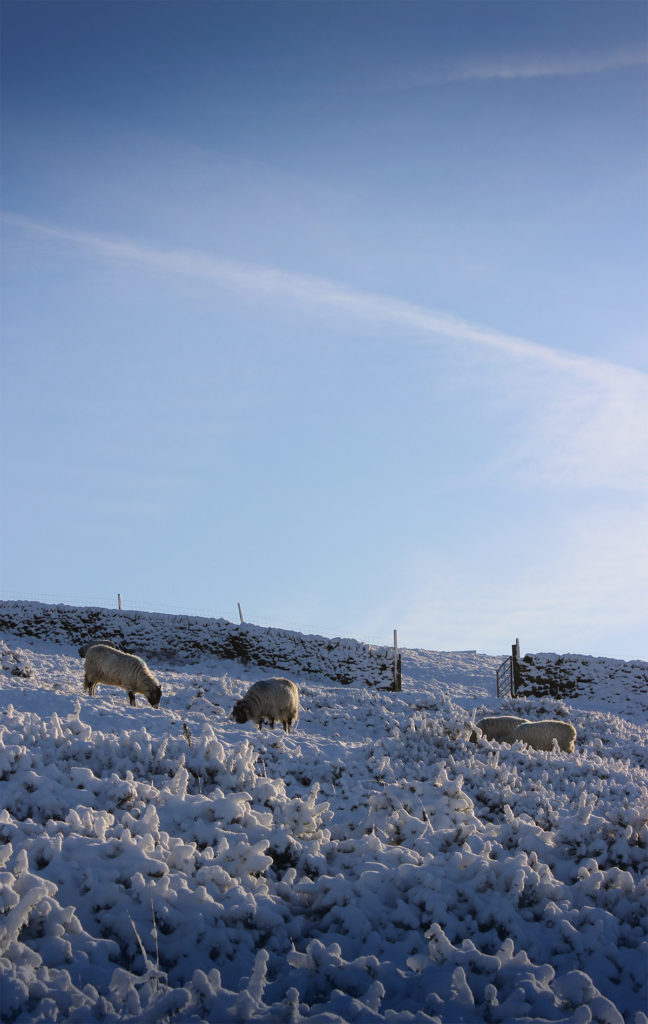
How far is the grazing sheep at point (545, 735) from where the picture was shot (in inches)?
649

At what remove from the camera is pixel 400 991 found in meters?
4.89

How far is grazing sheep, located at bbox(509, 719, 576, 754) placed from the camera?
16484mm

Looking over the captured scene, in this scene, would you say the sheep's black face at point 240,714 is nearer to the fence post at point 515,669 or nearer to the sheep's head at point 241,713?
the sheep's head at point 241,713

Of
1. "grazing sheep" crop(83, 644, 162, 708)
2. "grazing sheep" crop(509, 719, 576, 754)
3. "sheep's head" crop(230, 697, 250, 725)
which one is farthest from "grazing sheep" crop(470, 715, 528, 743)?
"grazing sheep" crop(83, 644, 162, 708)

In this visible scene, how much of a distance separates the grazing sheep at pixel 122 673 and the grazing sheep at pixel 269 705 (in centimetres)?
261

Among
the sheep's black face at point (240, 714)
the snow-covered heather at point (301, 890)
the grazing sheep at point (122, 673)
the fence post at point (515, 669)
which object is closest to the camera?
the snow-covered heather at point (301, 890)

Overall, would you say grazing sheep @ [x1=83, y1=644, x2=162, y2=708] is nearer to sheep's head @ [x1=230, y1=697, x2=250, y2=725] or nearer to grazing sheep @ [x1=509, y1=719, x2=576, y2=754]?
sheep's head @ [x1=230, y1=697, x2=250, y2=725]

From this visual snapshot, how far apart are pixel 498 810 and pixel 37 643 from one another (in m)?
28.4

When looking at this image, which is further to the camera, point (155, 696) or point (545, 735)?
point (155, 696)

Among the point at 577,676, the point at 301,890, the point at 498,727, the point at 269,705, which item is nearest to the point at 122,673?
the point at 269,705

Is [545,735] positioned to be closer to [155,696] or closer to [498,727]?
[498,727]

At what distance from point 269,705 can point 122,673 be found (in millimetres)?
4176

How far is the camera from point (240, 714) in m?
15.3

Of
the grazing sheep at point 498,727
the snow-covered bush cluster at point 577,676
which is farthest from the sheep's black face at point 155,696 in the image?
the snow-covered bush cluster at point 577,676
